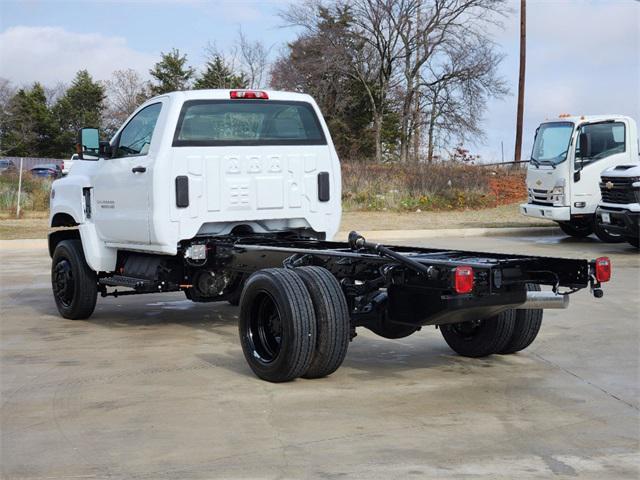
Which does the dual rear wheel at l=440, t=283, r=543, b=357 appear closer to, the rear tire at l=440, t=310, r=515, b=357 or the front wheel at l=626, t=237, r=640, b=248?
the rear tire at l=440, t=310, r=515, b=357

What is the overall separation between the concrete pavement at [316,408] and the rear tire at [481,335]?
0.11 meters

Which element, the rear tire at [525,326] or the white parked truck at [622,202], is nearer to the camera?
the rear tire at [525,326]

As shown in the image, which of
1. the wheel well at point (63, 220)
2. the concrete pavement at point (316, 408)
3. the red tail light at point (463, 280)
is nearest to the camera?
the concrete pavement at point (316, 408)

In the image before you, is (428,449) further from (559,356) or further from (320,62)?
(320,62)

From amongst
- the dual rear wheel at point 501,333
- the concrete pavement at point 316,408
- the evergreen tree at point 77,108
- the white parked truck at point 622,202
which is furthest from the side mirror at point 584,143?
the evergreen tree at point 77,108

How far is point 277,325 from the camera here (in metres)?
6.91

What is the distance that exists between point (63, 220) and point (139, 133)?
1800 millimetres

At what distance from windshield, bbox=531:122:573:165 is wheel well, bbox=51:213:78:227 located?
11979mm

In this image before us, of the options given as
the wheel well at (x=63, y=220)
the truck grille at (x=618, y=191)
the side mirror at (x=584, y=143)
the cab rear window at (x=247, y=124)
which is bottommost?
the wheel well at (x=63, y=220)

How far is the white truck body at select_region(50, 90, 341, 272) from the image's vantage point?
28.0ft

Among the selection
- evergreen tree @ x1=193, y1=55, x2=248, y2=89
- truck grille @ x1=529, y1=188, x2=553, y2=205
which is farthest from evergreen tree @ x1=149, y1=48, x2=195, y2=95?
truck grille @ x1=529, y1=188, x2=553, y2=205

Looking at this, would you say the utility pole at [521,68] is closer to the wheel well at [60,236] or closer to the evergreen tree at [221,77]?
the evergreen tree at [221,77]

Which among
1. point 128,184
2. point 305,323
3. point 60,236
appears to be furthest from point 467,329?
point 60,236

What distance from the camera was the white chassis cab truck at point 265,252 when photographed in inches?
254
